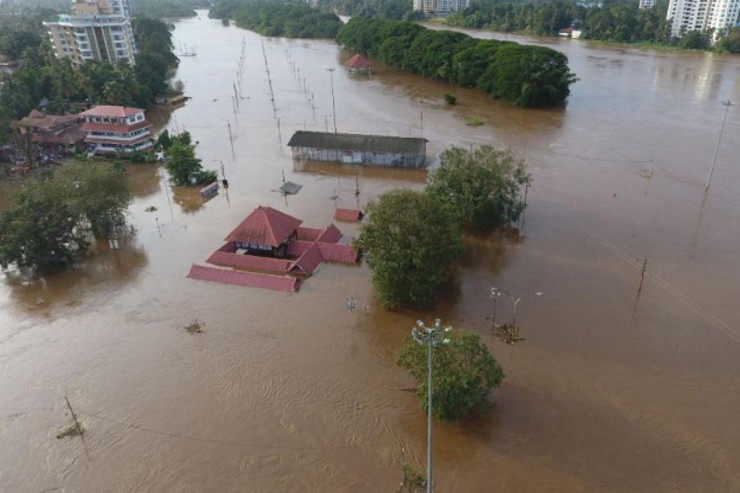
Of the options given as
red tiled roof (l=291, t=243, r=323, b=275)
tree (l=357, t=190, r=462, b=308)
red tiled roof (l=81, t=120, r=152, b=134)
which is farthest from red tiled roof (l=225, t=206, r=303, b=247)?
red tiled roof (l=81, t=120, r=152, b=134)

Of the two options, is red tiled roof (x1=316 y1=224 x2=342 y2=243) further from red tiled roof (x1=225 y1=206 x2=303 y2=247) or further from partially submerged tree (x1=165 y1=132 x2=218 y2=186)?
partially submerged tree (x1=165 y1=132 x2=218 y2=186)

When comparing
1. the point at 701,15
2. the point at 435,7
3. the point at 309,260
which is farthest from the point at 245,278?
the point at 435,7

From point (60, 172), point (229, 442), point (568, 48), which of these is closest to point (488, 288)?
point (229, 442)

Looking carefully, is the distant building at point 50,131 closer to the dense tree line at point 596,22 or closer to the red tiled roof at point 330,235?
the red tiled roof at point 330,235

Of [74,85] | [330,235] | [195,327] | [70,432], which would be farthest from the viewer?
[74,85]

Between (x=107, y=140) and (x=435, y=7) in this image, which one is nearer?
(x=107, y=140)

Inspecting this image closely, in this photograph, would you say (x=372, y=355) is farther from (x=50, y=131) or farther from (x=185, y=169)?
(x=50, y=131)
